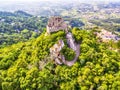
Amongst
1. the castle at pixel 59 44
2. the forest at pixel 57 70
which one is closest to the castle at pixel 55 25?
the castle at pixel 59 44

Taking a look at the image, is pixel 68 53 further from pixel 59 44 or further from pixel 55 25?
pixel 55 25

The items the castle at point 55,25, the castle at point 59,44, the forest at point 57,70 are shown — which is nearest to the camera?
the forest at point 57,70

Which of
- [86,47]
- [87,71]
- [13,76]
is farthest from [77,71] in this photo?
[13,76]

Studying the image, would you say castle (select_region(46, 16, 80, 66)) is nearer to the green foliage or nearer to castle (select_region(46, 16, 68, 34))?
castle (select_region(46, 16, 68, 34))

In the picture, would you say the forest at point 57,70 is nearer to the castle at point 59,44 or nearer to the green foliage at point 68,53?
the green foliage at point 68,53

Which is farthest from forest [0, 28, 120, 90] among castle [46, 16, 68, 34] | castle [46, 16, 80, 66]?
castle [46, 16, 68, 34]

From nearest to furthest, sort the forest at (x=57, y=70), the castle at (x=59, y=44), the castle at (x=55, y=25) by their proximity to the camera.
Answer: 1. the forest at (x=57, y=70)
2. the castle at (x=59, y=44)
3. the castle at (x=55, y=25)

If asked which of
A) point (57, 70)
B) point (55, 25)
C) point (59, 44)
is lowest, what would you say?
point (57, 70)

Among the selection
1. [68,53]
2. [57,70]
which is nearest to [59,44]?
[68,53]

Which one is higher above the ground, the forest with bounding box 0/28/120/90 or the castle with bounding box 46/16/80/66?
the castle with bounding box 46/16/80/66
